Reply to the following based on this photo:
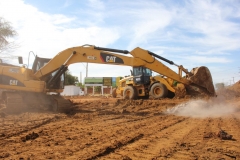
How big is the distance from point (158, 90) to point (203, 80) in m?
5.27

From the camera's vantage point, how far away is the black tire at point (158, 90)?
16906 millimetres

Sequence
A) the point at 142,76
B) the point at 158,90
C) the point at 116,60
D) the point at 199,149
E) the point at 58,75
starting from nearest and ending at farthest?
the point at 199,149
the point at 116,60
the point at 58,75
the point at 158,90
the point at 142,76

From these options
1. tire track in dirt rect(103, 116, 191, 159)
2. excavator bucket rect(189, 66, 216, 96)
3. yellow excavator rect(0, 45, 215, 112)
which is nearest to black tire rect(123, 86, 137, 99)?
yellow excavator rect(0, 45, 215, 112)

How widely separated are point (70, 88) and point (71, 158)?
132ft

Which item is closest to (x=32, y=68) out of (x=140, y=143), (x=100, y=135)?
(x=100, y=135)

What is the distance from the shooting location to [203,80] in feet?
41.1

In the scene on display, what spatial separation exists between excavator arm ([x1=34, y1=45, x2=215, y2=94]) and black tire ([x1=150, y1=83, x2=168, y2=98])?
4.13 metres

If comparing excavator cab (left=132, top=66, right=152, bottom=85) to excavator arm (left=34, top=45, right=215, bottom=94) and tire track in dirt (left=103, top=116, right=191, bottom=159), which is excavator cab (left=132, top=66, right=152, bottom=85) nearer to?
excavator arm (left=34, top=45, right=215, bottom=94)

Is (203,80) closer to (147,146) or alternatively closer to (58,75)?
(58,75)

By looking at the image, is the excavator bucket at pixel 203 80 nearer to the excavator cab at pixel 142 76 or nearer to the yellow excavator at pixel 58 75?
the yellow excavator at pixel 58 75

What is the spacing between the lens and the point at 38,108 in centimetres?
1315

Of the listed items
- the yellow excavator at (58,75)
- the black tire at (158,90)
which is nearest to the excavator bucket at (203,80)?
the yellow excavator at (58,75)

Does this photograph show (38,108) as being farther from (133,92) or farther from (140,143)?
(140,143)

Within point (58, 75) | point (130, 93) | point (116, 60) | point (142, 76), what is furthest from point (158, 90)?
point (58, 75)
